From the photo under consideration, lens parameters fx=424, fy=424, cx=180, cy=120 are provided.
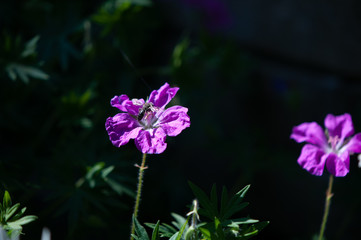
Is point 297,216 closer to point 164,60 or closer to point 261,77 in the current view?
point 261,77

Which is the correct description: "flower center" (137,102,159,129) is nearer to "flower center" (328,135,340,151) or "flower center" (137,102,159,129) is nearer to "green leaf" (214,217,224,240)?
"green leaf" (214,217,224,240)

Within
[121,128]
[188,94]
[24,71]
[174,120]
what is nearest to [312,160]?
[174,120]

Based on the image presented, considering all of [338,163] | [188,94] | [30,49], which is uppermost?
[30,49]

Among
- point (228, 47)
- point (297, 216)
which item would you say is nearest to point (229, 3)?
point (228, 47)

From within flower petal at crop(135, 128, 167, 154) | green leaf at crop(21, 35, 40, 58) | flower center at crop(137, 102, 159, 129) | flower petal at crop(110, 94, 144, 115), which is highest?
green leaf at crop(21, 35, 40, 58)

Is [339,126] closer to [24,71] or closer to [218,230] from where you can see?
[218,230]

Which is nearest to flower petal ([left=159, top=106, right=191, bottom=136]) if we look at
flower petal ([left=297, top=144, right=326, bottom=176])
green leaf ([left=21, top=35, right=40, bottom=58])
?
flower petal ([left=297, top=144, right=326, bottom=176])

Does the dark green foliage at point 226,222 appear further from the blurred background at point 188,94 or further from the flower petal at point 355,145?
the blurred background at point 188,94
